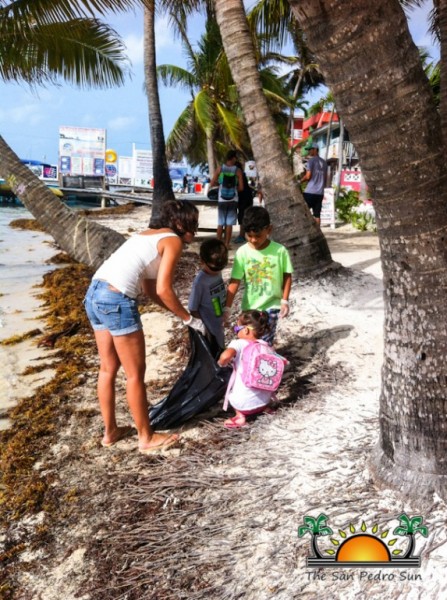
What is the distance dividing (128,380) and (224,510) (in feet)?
3.62

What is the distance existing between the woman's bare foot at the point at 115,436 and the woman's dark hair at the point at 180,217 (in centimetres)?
147

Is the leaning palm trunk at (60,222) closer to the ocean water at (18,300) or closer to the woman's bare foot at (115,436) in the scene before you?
the ocean water at (18,300)

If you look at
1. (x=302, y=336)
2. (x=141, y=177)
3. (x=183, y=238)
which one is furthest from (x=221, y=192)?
(x=141, y=177)

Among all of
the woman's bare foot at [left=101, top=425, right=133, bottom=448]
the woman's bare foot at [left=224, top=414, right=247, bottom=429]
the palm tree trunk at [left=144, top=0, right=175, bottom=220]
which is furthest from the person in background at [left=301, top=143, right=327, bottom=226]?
the woman's bare foot at [left=101, top=425, right=133, bottom=448]

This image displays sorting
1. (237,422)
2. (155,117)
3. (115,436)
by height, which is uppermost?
(155,117)

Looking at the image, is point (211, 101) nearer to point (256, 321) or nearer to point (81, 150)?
point (81, 150)

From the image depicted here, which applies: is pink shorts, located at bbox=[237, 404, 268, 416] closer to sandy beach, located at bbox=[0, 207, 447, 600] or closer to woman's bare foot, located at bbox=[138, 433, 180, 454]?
sandy beach, located at bbox=[0, 207, 447, 600]

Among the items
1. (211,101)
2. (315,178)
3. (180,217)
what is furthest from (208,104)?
(180,217)

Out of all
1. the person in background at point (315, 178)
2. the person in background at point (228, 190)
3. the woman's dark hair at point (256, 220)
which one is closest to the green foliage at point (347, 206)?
the person in background at point (315, 178)

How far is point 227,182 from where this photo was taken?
29.7 feet

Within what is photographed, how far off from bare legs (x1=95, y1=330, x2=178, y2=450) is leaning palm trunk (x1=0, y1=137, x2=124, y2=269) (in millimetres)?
3883

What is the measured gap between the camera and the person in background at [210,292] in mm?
3799

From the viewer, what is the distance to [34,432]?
3.95 metres

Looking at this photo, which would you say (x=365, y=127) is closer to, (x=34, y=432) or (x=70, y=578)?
(x=70, y=578)
